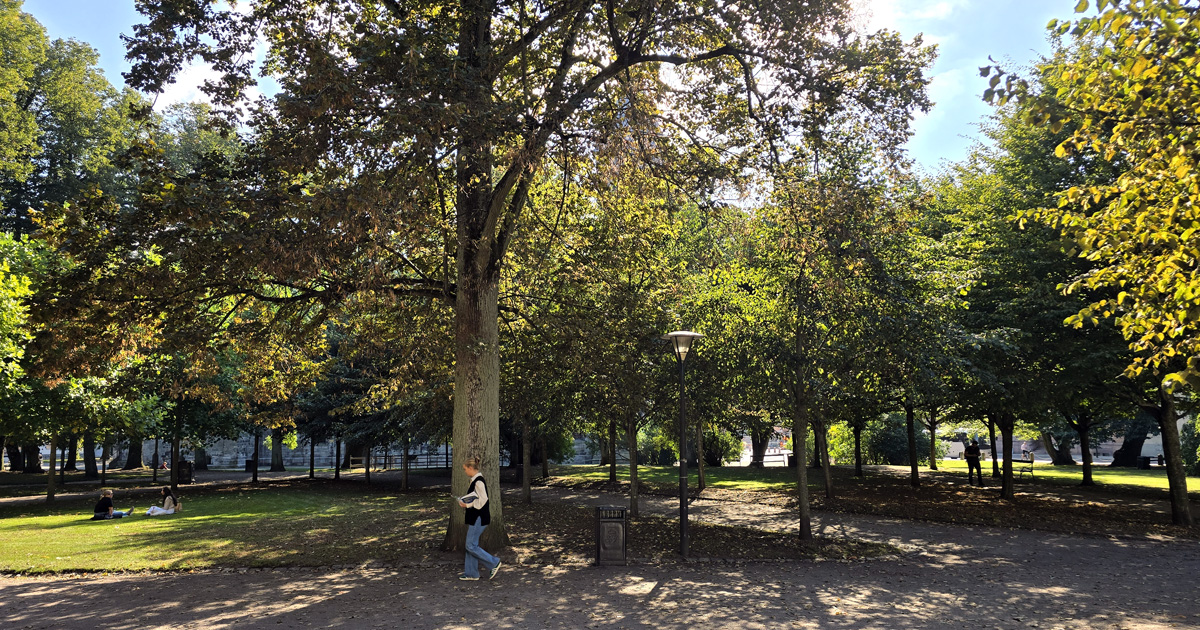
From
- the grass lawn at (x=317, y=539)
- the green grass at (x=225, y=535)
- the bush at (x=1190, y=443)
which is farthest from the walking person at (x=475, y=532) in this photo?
the bush at (x=1190, y=443)

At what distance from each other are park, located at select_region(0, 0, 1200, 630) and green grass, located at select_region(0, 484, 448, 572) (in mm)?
148

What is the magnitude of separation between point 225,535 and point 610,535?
8.45 m

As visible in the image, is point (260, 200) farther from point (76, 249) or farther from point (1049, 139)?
point (1049, 139)

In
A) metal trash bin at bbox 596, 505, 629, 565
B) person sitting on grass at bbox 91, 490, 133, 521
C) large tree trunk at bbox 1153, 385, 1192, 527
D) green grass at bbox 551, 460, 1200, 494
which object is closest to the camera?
metal trash bin at bbox 596, 505, 629, 565

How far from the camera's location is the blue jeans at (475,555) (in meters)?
10.0

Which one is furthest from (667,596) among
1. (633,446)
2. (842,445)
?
(842,445)

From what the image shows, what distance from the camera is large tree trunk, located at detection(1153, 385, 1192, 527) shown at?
636 inches

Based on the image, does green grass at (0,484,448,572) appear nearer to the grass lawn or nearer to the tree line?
the grass lawn

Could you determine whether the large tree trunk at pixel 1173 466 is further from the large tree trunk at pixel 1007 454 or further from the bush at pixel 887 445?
the bush at pixel 887 445

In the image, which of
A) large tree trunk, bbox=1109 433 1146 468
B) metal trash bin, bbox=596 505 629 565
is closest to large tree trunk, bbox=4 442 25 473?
metal trash bin, bbox=596 505 629 565

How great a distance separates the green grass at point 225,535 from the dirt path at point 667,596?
3.18 ft

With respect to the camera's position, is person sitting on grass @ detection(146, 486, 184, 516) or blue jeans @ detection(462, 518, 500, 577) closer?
blue jeans @ detection(462, 518, 500, 577)

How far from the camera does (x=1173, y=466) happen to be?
54.5ft

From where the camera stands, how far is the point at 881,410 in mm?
25141
